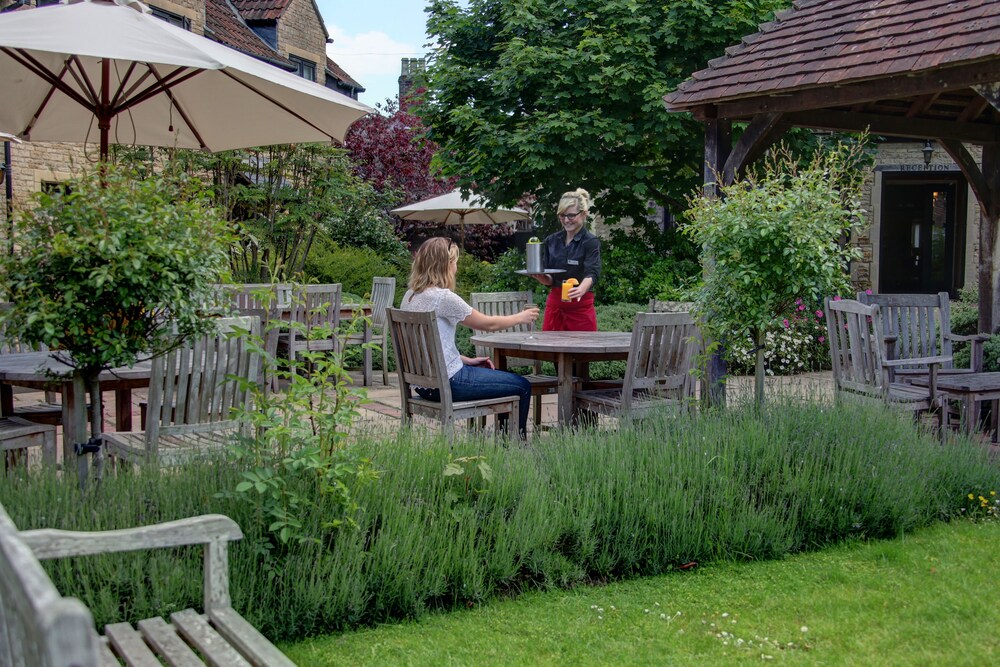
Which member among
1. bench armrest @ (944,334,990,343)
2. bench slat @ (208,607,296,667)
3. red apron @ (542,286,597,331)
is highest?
red apron @ (542,286,597,331)

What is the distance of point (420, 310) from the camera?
5461 millimetres

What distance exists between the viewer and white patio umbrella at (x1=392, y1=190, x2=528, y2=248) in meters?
16.5

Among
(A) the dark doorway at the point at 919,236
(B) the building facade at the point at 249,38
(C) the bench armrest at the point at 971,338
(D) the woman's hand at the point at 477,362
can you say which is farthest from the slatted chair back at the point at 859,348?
(A) the dark doorway at the point at 919,236

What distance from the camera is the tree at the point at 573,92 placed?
12969 mm

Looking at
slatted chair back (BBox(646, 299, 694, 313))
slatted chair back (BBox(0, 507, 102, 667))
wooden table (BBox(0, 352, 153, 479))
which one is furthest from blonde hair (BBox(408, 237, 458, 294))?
slatted chair back (BBox(0, 507, 102, 667))

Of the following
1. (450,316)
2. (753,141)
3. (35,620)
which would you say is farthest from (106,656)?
(753,141)

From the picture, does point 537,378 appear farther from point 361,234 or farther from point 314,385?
point 361,234

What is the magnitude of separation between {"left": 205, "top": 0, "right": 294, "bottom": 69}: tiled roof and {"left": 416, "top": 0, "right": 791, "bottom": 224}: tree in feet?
25.1

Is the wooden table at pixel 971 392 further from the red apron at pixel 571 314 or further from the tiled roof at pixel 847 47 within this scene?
the red apron at pixel 571 314

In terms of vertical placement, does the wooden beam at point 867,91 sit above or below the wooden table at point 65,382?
above

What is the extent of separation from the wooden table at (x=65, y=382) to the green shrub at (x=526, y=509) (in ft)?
1.62

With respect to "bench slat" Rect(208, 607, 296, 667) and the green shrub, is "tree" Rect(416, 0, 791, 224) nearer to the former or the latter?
the green shrub

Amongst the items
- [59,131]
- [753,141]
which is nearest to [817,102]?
[753,141]

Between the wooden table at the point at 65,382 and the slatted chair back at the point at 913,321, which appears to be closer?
the wooden table at the point at 65,382
